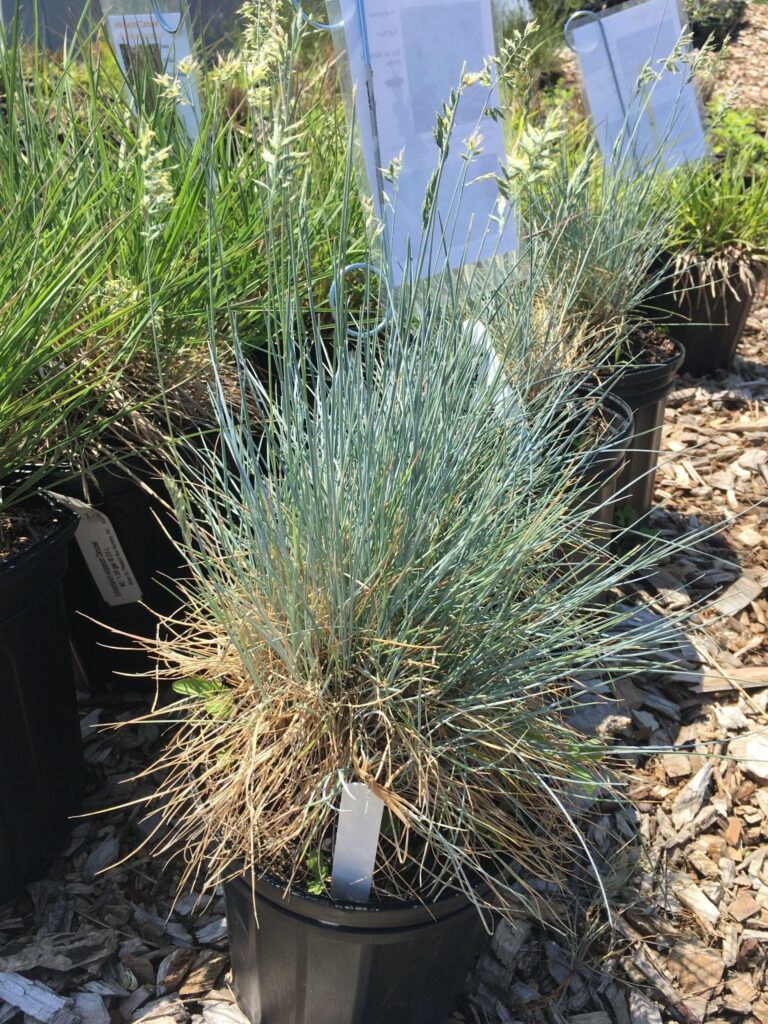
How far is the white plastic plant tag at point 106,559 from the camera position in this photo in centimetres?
165

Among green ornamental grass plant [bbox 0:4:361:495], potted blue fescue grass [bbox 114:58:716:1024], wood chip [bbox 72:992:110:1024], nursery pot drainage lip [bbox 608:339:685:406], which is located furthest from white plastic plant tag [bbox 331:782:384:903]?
nursery pot drainage lip [bbox 608:339:685:406]

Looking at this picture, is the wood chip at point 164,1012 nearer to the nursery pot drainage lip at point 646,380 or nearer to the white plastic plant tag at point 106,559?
the white plastic plant tag at point 106,559

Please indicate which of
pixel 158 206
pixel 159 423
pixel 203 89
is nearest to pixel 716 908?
pixel 159 423

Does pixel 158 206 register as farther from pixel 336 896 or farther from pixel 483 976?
pixel 483 976

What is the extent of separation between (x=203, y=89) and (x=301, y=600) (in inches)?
82.4

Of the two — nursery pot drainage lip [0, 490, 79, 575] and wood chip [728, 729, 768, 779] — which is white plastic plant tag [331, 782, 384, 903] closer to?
nursery pot drainage lip [0, 490, 79, 575]

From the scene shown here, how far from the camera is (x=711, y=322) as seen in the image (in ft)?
11.0

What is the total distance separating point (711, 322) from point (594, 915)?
240 centimetres

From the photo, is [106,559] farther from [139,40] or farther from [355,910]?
[139,40]

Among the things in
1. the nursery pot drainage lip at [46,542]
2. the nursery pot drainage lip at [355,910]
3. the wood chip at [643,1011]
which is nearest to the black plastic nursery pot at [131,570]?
the nursery pot drainage lip at [46,542]

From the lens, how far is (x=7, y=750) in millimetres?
1435

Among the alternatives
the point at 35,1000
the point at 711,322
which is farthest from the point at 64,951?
the point at 711,322

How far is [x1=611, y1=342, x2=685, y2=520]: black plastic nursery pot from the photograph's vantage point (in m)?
2.35

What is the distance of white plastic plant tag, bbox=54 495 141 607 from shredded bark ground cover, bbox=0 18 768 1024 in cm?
30
